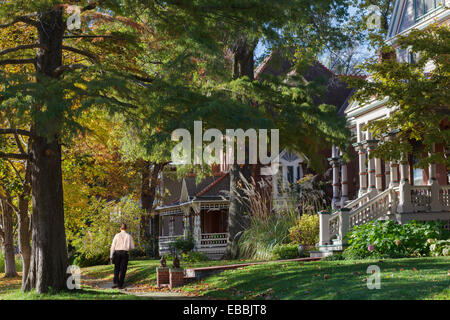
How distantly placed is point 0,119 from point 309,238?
12197 mm

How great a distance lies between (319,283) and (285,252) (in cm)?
797

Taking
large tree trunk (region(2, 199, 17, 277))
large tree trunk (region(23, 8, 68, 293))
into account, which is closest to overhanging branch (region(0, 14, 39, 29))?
large tree trunk (region(23, 8, 68, 293))

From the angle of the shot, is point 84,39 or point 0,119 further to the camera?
point 84,39

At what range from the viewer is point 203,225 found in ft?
121

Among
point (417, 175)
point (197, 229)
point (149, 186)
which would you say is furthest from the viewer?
point (149, 186)

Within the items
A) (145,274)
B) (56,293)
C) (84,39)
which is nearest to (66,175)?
(145,274)

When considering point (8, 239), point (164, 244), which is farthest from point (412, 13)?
point (8, 239)

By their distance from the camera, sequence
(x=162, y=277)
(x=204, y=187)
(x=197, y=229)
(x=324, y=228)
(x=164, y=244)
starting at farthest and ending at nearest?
(x=204, y=187), (x=164, y=244), (x=197, y=229), (x=324, y=228), (x=162, y=277)

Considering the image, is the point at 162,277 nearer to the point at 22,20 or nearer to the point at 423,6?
the point at 22,20

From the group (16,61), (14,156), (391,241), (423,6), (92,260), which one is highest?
(423,6)

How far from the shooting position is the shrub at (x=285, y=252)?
19656mm
